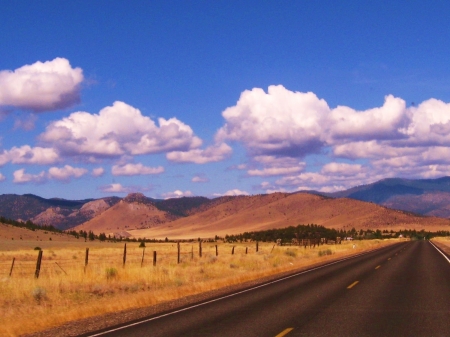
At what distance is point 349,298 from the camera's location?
1684 centimetres

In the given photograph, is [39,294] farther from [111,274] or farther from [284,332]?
[284,332]

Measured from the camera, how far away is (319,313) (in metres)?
13.8

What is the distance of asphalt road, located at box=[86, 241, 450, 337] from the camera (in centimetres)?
1162

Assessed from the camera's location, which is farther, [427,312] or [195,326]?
[427,312]

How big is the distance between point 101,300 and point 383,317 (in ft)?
35.0

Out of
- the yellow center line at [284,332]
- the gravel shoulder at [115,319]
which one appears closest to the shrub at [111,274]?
the gravel shoulder at [115,319]

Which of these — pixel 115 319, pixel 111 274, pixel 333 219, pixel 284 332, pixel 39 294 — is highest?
pixel 333 219

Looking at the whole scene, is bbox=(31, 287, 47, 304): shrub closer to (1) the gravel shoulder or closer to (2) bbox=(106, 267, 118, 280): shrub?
(1) the gravel shoulder

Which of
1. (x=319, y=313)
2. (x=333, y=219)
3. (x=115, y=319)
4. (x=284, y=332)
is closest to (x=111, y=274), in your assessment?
(x=115, y=319)

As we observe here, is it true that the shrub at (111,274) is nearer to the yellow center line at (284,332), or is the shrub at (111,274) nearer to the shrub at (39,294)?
the shrub at (39,294)

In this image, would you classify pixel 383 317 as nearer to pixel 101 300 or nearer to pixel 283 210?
pixel 101 300

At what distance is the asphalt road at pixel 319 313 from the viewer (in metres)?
11.6

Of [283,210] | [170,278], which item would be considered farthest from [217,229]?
[170,278]

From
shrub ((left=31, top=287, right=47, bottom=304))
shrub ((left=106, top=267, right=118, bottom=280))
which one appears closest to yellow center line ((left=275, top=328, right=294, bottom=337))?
shrub ((left=31, top=287, right=47, bottom=304))
